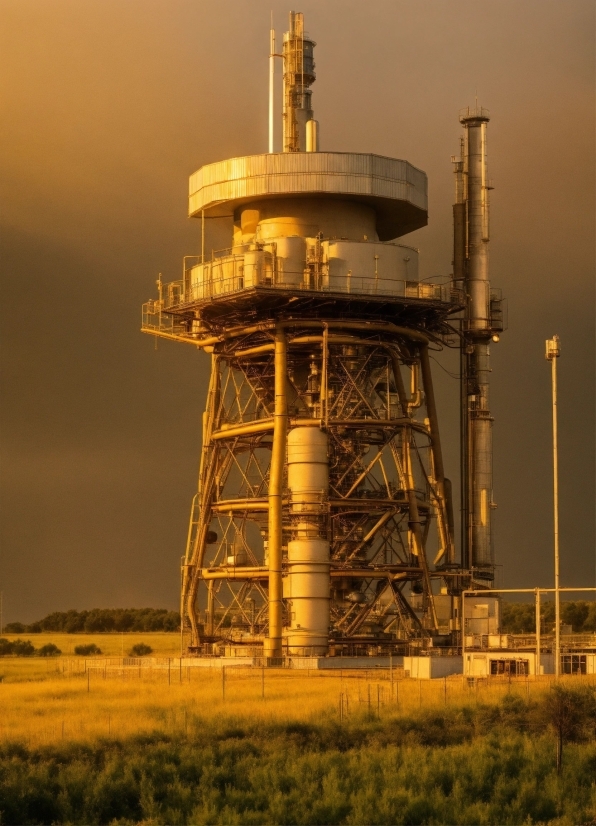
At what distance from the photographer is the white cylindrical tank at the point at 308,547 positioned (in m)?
89.8

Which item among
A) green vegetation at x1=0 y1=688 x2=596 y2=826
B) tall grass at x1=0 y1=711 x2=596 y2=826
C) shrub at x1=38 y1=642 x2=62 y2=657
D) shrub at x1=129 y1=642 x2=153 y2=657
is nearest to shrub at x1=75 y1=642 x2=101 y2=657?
shrub at x1=38 y1=642 x2=62 y2=657

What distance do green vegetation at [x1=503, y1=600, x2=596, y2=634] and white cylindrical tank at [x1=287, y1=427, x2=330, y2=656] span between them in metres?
67.7

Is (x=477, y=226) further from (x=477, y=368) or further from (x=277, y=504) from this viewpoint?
(x=277, y=504)

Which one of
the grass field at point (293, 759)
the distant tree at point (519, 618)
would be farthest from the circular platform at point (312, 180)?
the distant tree at point (519, 618)

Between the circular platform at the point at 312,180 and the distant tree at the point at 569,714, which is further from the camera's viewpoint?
the circular platform at the point at 312,180

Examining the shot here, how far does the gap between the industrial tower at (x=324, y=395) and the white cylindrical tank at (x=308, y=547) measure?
8cm

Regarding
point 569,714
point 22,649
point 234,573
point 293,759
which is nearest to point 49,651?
point 22,649

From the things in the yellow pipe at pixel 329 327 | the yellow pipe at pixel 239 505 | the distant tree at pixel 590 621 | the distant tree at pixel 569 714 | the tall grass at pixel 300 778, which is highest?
the yellow pipe at pixel 329 327

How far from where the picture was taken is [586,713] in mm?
64125

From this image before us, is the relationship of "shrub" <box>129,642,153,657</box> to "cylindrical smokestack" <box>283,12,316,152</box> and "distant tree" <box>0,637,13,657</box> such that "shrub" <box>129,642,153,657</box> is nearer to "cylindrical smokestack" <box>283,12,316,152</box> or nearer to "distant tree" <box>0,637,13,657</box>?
"distant tree" <box>0,637,13,657</box>

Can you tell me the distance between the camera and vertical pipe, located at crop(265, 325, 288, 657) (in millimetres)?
90250

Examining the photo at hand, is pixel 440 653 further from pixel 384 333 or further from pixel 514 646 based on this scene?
pixel 384 333

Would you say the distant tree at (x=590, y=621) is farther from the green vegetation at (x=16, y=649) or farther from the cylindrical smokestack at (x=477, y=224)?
the cylindrical smokestack at (x=477, y=224)

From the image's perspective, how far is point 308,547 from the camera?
90.2m
